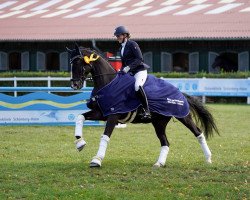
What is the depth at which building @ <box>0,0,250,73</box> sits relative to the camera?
A: 38719 mm

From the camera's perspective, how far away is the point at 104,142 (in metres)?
12.3

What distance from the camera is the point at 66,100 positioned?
66.5 feet

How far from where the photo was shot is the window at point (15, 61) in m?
45.8

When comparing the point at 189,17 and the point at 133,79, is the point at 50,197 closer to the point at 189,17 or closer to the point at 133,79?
the point at 133,79

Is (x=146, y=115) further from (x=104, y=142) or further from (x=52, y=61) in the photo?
(x=52, y=61)

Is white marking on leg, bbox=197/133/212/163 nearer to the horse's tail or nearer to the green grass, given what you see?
the green grass

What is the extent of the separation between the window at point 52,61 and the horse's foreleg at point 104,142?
107ft

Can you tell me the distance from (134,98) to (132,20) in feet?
99.1

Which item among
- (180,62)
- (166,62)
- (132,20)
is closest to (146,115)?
(180,62)

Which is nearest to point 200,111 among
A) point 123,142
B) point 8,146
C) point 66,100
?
point 123,142

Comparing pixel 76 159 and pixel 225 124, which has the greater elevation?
pixel 76 159

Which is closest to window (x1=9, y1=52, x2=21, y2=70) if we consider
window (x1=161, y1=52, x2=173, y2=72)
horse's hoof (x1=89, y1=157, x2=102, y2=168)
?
window (x1=161, y1=52, x2=173, y2=72)

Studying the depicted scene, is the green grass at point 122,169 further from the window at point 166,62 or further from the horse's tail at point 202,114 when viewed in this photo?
the window at point 166,62

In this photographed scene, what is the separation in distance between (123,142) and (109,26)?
25.6 m
